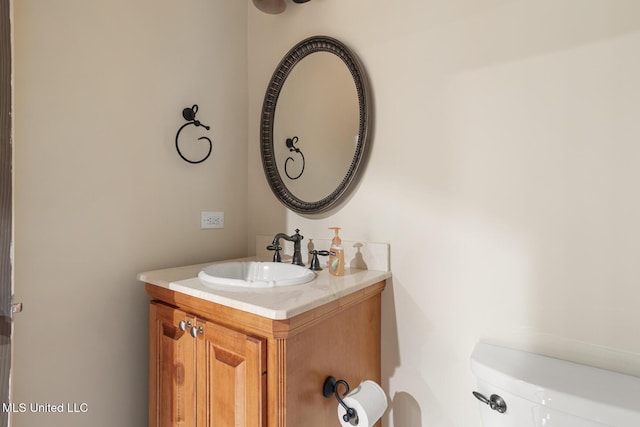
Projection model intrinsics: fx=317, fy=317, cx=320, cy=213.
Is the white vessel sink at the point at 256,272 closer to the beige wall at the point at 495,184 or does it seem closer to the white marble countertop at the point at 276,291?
the white marble countertop at the point at 276,291

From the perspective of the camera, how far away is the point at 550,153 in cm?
98

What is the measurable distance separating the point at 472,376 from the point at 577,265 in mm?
499

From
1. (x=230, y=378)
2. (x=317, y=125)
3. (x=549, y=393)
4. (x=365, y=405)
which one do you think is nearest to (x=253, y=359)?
(x=230, y=378)

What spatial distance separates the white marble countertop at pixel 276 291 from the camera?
0.84 m

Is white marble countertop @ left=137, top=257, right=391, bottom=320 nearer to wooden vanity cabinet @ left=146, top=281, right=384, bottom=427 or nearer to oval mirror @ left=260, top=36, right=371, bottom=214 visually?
wooden vanity cabinet @ left=146, top=281, right=384, bottom=427

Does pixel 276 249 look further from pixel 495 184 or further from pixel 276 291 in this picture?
pixel 495 184

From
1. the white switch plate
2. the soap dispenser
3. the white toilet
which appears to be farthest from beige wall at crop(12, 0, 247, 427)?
the white toilet

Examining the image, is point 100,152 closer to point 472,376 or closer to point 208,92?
point 208,92

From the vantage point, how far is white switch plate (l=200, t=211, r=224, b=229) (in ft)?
5.07

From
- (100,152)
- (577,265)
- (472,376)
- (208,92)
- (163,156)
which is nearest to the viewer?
(577,265)

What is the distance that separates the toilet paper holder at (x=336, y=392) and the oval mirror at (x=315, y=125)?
27.4 inches

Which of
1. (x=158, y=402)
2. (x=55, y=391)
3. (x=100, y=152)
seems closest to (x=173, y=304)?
(x=158, y=402)

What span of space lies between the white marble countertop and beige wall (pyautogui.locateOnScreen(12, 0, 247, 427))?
0.22 meters

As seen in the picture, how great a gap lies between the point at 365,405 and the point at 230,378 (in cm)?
41
